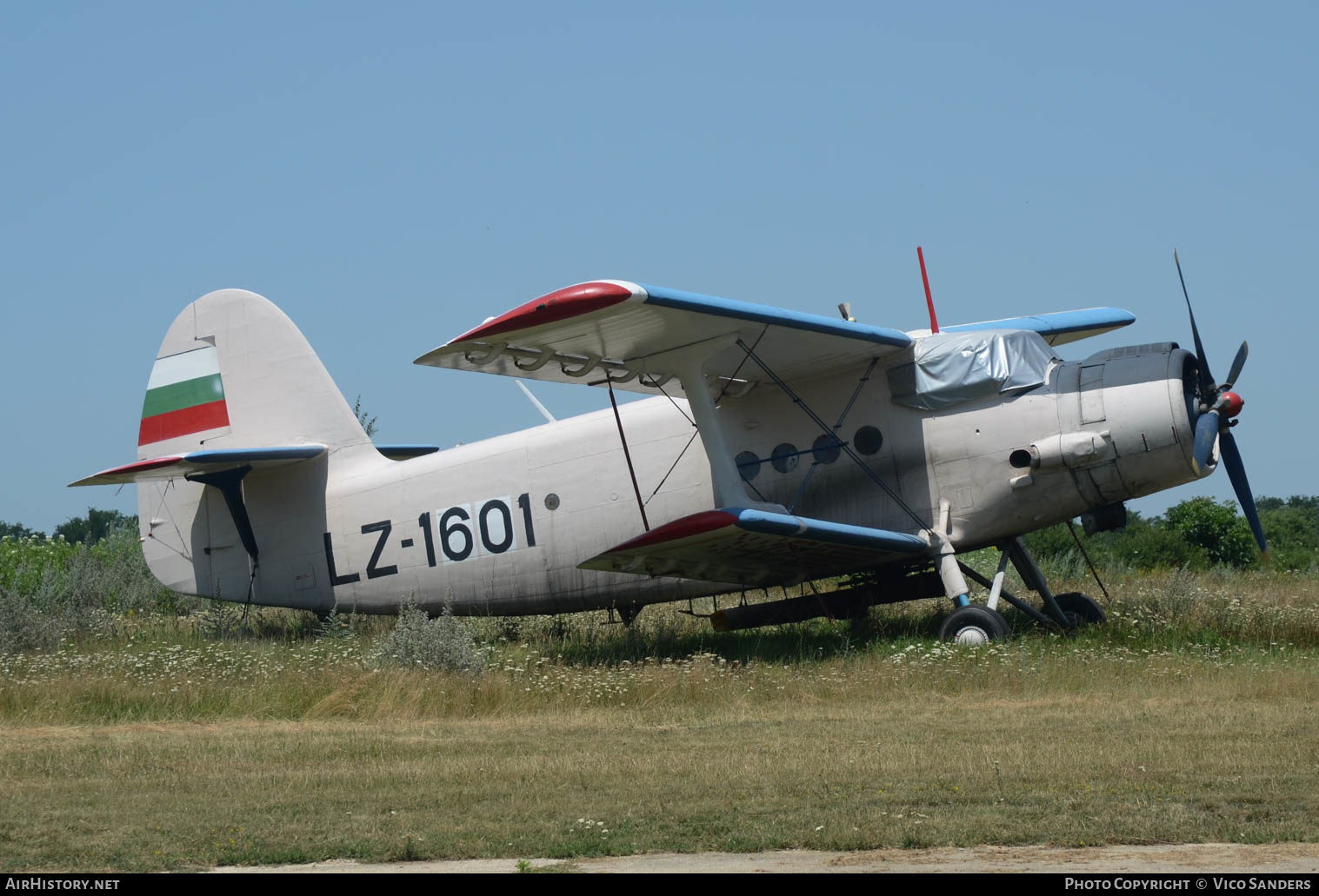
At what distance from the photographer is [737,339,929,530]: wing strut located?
43.0ft

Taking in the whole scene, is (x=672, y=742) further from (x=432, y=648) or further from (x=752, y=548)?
(x=432, y=648)

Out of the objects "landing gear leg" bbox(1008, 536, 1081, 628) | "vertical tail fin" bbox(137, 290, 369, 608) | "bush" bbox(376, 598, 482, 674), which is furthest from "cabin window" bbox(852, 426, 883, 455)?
"vertical tail fin" bbox(137, 290, 369, 608)

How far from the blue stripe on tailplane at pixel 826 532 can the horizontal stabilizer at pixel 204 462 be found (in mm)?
6500

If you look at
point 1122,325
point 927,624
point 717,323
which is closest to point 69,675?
point 717,323

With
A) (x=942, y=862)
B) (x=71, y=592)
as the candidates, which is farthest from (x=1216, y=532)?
(x=942, y=862)

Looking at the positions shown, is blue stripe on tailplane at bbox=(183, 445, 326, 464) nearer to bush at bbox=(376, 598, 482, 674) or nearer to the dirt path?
bush at bbox=(376, 598, 482, 674)

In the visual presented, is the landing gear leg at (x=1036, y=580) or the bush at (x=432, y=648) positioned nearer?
Answer: the bush at (x=432, y=648)

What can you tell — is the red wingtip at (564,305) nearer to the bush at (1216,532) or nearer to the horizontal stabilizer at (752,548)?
the horizontal stabilizer at (752,548)

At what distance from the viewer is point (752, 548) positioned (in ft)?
41.4

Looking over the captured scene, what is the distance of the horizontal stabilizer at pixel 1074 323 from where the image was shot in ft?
50.0

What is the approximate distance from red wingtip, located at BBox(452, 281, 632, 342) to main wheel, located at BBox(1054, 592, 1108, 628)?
6.23m

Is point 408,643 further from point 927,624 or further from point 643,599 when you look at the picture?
point 927,624

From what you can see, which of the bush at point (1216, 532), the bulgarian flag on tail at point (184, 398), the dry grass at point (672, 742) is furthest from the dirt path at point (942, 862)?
the bush at point (1216, 532)

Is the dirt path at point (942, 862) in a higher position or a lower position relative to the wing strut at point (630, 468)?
lower
